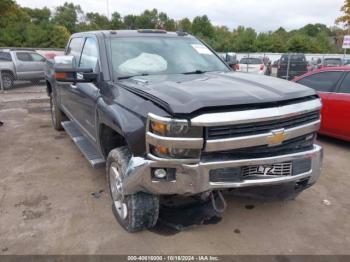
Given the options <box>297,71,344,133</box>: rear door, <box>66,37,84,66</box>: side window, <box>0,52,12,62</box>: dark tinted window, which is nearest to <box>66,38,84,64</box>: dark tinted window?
<box>66,37,84,66</box>: side window

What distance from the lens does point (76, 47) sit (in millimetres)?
5441

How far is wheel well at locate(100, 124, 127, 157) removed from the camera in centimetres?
375

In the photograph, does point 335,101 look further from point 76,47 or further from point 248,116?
point 76,47

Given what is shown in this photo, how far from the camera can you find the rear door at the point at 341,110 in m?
5.93

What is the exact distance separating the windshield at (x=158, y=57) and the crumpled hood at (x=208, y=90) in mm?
270

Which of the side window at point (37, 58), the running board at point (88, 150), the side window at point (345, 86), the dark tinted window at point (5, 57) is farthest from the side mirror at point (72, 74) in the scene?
the side window at point (37, 58)

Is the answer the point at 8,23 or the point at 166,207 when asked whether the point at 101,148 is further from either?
the point at 8,23

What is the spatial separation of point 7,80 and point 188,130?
13808 mm

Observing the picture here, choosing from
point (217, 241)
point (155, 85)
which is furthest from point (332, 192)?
point (155, 85)

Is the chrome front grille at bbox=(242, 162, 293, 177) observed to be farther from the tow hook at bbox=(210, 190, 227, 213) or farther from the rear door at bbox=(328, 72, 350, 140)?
the rear door at bbox=(328, 72, 350, 140)

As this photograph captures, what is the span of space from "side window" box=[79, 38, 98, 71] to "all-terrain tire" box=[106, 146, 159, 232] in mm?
1364

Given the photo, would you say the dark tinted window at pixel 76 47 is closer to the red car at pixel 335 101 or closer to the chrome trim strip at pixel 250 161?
the chrome trim strip at pixel 250 161

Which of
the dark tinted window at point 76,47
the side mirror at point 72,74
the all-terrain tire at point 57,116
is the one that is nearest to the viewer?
the side mirror at point 72,74

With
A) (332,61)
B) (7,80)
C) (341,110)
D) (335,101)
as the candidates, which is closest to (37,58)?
(7,80)
